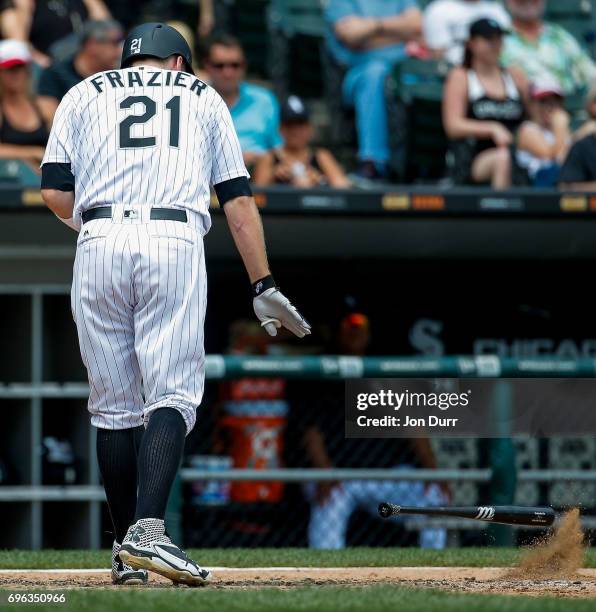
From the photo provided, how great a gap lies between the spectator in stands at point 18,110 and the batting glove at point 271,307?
12.7 ft

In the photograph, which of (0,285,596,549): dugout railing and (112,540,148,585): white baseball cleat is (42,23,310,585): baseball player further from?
(0,285,596,549): dugout railing

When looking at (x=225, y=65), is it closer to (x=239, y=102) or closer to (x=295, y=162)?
(x=239, y=102)

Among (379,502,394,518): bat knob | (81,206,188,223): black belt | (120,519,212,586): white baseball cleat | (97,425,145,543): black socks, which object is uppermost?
(81,206,188,223): black belt

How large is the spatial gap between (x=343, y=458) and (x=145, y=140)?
3.88 m

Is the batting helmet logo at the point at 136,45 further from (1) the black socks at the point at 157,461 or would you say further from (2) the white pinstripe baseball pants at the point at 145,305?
(1) the black socks at the point at 157,461

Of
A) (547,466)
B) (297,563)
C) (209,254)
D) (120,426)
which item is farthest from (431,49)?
(120,426)

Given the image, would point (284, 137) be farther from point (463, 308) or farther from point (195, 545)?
point (195, 545)

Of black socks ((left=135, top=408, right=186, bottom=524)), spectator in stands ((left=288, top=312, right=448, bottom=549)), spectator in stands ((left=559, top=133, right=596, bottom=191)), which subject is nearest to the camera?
black socks ((left=135, top=408, right=186, bottom=524))

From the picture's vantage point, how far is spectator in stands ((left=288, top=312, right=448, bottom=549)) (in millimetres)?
6797

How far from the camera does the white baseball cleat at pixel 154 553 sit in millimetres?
3467

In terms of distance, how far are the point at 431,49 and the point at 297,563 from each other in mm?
5452

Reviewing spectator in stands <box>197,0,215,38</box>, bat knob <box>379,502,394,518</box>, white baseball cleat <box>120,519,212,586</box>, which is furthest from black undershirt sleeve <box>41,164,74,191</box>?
spectator in stands <box>197,0,215,38</box>

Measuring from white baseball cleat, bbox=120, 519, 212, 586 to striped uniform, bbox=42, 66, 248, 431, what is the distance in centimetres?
32

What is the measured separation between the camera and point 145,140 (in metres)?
3.71
